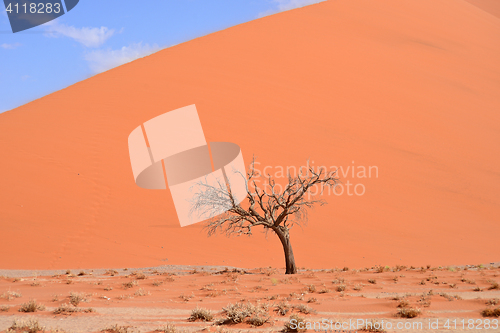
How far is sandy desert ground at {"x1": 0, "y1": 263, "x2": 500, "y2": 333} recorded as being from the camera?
528 cm

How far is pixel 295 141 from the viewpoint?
69.7ft

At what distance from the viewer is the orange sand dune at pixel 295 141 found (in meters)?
14.0

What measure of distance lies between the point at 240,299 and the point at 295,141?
1500 cm

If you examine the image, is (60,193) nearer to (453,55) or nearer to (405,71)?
(405,71)

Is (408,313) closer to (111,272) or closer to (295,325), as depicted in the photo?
(295,325)

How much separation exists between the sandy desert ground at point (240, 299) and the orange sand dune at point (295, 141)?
8.54 feet

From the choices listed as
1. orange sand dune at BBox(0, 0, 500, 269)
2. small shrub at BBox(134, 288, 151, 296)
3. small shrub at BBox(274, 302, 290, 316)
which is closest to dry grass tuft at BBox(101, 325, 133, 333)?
small shrub at BBox(274, 302, 290, 316)

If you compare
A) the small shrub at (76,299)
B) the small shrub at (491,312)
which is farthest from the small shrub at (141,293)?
the small shrub at (491,312)

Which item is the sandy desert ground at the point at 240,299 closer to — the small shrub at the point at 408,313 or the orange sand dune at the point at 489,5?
the small shrub at the point at 408,313

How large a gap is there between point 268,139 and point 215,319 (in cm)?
1598

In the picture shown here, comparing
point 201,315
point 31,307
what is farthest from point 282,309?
point 31,307

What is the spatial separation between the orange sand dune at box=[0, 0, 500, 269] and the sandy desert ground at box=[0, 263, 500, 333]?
2604 millimetres

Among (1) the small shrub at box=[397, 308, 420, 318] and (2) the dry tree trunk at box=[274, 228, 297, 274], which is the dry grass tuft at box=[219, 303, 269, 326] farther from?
(2) the dry tree trunk at box=[274, 228, 297, 274]

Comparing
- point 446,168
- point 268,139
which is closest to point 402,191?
point 446,168
